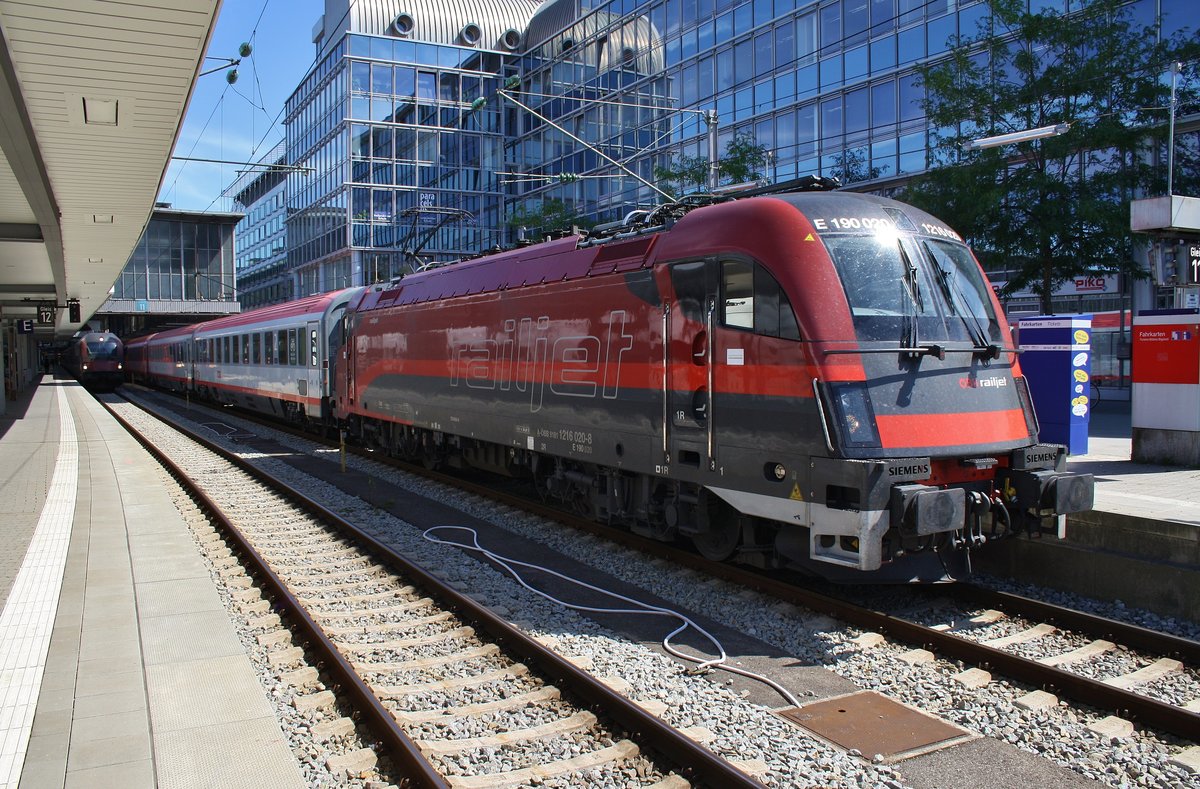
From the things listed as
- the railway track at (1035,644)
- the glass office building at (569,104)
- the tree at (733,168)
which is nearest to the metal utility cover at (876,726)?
the railway track at (1035,644)

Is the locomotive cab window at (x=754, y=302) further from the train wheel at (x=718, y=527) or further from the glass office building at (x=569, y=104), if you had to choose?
Answer: the glass office building at (x=569, y=104)

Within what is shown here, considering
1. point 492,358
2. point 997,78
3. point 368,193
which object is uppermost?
point 368,193

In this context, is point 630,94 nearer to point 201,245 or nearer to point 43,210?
point 43,210

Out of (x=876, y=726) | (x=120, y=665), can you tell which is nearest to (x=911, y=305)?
(x=876, y=726)

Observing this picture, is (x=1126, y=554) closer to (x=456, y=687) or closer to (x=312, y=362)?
(x=456, y=687)

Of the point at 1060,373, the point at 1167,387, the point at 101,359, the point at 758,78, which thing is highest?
the point at 758,78

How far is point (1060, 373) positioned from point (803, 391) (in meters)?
8.05

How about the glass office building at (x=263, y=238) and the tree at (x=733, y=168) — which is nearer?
the tree at (x=733, y=168)

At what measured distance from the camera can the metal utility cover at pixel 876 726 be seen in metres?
5.20

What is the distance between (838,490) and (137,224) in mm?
15984

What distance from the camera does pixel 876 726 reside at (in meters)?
5.48

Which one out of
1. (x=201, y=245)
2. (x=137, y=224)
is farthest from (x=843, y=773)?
(x=201, y=245)

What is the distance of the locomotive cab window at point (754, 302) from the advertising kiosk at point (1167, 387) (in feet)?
25.3

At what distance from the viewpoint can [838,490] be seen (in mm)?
6887
